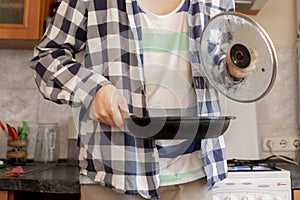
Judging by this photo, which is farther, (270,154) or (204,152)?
(270,154)

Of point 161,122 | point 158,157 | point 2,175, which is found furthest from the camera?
point 2,175

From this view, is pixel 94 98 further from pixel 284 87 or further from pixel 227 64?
pixel 284 87

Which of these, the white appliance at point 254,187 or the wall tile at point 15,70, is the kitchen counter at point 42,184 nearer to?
the white appliance at point 254,187

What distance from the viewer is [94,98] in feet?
2.25

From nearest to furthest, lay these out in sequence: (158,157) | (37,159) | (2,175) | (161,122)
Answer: (161,122) → (158,157) → (2,175) → (37,159)

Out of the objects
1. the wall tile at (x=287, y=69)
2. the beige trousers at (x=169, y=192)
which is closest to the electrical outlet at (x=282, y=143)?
the wall tile at (x=287, y=69)

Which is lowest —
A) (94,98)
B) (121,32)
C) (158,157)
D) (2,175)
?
(2,175)

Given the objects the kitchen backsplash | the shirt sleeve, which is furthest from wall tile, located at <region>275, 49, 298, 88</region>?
the shirt sleeve

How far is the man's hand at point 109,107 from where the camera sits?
25.7 inches

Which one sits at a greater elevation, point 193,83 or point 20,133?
point 193,83

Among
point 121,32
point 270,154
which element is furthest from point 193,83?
point 270,154

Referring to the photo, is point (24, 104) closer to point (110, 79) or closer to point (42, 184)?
point (42, 184)

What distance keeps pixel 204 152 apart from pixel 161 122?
0.55 ft

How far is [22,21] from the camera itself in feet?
5.11
